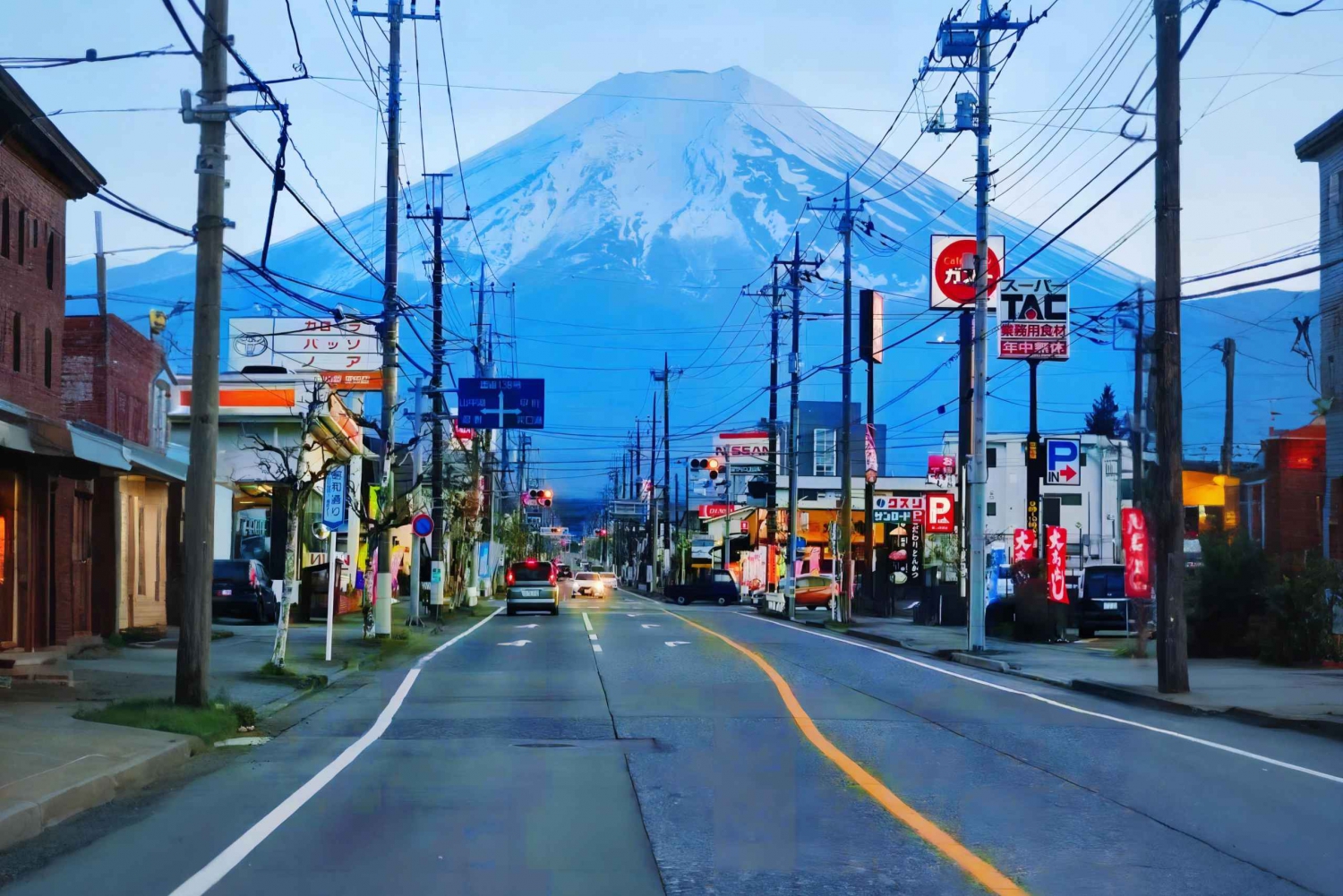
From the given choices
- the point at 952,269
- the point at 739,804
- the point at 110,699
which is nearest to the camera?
the point at 739,804

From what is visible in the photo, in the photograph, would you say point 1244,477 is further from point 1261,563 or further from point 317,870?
point 317,870

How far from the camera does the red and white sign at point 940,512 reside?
1847 inches

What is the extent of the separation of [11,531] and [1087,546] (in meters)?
74.9

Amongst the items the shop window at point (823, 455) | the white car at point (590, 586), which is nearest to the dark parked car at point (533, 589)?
the white car at point (590, 586)

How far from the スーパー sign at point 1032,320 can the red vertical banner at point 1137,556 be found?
655 centimetres

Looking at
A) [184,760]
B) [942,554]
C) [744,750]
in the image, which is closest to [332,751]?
[184,760]

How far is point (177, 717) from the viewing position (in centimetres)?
1522

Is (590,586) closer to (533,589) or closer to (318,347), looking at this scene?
(318,347)

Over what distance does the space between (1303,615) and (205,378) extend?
1835 cm

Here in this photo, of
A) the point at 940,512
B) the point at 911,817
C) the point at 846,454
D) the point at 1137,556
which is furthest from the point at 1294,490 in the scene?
the point at 911,817

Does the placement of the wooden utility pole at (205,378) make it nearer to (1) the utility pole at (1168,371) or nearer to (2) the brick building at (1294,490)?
(1) the utility pole at (1168,371)

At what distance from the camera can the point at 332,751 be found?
45.5 feet

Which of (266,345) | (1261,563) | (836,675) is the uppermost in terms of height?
(266,345)

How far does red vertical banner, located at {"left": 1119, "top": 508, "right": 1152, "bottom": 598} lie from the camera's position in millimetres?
28375
